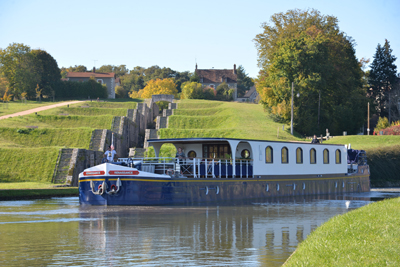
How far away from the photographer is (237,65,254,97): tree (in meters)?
150

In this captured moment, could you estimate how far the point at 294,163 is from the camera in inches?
1262

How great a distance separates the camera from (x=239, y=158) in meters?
29.9

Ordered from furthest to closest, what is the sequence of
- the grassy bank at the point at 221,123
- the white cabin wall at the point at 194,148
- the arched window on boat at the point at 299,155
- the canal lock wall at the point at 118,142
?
the grassy bank at the point at 221,123
the canal lock wall at the point at 118,142
the arched window on boat at the point at 299,155
the white cabin wall at the point at 194,148

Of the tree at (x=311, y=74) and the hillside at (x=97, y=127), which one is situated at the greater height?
the tree at (x=311, y=74)

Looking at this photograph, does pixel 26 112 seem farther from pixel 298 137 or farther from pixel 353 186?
Answer: pixel 353 186

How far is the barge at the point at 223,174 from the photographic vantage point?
2330 centimetres

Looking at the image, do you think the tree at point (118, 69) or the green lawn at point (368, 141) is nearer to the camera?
the green lawn at point (368, 141)

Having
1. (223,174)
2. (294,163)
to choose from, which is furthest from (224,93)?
(223,174)

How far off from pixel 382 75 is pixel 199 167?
2876 inches

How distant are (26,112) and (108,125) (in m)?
15.7

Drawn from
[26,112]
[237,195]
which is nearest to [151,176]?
[237,195]

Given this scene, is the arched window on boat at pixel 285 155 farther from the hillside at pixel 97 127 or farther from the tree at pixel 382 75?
the tree at pixel 382 75

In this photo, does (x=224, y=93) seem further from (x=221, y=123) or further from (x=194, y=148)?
(x=194, y=148)

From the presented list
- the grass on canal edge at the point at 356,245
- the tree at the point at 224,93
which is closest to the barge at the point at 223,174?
the grass on canal edge at the point at 356,245
